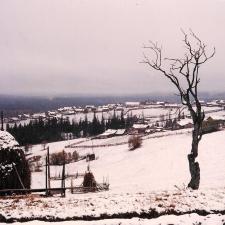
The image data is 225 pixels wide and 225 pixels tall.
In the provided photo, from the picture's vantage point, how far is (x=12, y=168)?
2323 cm

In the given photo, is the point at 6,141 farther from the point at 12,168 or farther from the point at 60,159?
the point at 60,159

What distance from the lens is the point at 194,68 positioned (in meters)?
22.6

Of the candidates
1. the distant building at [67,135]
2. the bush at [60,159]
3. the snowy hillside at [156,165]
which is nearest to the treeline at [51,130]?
the distant building at [67,135]

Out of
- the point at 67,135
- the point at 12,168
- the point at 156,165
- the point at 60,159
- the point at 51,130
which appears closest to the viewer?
the point at 12,168

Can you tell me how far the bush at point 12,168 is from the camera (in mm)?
22906

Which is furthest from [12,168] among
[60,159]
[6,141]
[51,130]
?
[51,130]

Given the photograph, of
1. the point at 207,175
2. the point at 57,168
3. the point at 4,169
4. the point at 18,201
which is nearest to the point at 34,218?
the point at 18,201

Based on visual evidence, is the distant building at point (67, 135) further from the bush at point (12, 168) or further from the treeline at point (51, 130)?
the bush at point (12, 168)

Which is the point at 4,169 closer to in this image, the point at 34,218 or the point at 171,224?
the point at 34,218

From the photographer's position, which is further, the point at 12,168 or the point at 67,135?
the point at 67,135

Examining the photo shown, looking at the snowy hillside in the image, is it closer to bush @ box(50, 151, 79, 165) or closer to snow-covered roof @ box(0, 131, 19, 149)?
bush @ box(50, 151, 79, 165)

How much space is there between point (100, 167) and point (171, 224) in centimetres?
5487

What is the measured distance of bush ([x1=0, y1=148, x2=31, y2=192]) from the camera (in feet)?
75.2

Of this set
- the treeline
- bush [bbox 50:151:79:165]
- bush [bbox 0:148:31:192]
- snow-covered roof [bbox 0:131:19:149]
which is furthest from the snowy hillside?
the treeline
